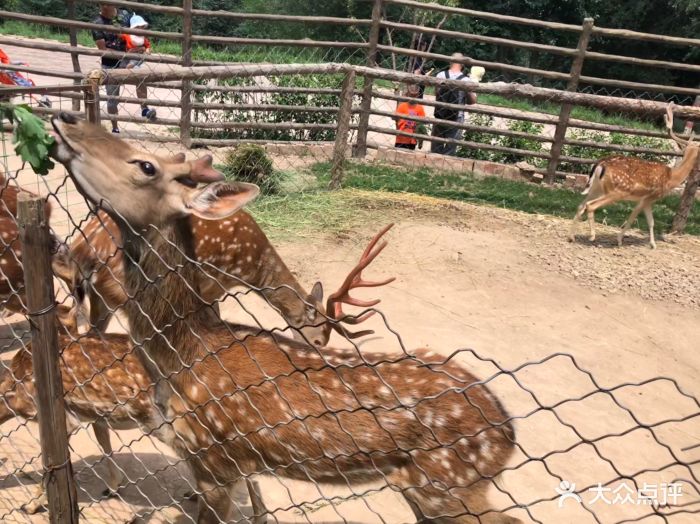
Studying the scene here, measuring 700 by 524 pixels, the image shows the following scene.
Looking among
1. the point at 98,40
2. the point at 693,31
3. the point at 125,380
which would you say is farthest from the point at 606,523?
the point at 693,31

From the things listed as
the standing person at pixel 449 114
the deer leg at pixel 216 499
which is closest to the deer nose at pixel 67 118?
the deer leg at pixel 216 499

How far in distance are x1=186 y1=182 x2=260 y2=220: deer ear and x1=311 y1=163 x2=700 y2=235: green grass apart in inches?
243

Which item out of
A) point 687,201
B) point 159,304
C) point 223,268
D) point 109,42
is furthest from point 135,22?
point 159,304

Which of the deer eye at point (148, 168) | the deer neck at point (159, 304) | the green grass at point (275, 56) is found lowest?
the green grass at point (275, 56)

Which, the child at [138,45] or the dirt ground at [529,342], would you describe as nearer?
the dirt ground at [529,342]

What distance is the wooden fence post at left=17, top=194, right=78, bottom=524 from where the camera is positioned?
A: 219 centimetres

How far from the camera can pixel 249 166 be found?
8.03 m

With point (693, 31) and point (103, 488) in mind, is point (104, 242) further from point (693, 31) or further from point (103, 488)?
point (693, 31)

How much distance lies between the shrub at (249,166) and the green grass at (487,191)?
950 mm

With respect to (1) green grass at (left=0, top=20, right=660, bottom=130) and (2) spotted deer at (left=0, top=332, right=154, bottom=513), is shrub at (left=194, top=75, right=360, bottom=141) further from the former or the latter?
(2) spotted deer at (left=0, top=332, right=154, bottom=513)

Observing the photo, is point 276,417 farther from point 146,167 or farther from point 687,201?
point 687,201

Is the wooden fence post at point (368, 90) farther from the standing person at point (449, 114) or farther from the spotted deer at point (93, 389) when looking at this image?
the spotted deer at point (93, 389)

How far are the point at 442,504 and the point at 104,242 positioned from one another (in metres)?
2.70

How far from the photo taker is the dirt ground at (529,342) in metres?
3.60
